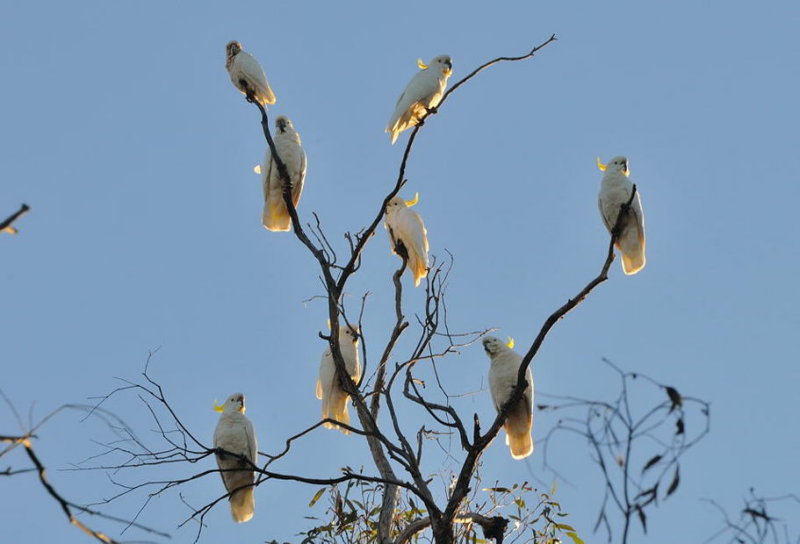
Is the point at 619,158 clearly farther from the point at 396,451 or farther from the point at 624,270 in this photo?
the point at 396,451

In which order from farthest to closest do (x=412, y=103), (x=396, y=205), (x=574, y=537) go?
1. (x=396, y=205)
2. (x=412, y=103)
3. (x=574, y=537)

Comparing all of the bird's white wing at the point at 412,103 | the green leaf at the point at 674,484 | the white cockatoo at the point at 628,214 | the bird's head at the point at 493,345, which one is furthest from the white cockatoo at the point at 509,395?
the green leaf at the point at 674,484

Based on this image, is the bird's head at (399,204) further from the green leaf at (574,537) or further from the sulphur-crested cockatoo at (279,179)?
the green leaf at (574,537)

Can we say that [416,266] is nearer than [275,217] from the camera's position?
Yes

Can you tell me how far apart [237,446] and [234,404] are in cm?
29

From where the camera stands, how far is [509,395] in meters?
4.71

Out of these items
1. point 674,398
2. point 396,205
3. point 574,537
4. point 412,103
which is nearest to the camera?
point 674,398

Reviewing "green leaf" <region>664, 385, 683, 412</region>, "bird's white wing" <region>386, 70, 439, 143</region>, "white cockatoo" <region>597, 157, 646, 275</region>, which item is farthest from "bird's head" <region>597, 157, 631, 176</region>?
"green leaf" <region>664, 385, 683, 412</region>

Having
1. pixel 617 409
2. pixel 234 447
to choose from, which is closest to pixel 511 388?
pixel 234 447

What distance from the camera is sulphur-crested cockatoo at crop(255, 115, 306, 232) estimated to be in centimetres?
586

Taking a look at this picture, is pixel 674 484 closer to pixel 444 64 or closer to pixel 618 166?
pixel 618 166

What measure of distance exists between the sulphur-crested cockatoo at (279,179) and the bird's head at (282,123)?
2.9 inches

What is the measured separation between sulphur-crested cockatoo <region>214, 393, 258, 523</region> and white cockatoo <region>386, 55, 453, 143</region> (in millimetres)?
2061

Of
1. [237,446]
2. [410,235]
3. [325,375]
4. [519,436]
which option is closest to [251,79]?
[410,235]
